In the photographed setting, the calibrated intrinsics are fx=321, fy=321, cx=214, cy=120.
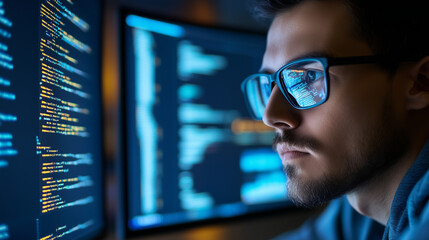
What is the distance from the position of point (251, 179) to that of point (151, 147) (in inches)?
12.2

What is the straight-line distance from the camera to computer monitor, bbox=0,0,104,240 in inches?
14.7

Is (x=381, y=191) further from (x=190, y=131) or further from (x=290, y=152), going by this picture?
(x=190, y=131)

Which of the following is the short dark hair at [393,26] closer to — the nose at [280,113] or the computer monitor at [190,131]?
the nose at [280,113]

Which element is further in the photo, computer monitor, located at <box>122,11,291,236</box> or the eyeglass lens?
computer monitor, located at <box>122,11,291,236</box>

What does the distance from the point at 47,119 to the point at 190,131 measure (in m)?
0.40

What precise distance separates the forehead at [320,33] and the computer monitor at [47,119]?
1.24ft

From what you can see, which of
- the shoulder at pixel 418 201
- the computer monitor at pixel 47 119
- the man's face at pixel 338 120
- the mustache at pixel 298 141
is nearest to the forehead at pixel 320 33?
the man's face at pixel 338 120

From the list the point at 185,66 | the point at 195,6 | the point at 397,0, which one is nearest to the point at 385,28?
the point at 397,0

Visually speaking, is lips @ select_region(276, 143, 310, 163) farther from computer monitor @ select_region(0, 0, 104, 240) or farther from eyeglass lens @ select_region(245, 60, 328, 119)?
computer monitor @ select_region(0, 0, 104, 240)

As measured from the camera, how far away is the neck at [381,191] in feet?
2.04

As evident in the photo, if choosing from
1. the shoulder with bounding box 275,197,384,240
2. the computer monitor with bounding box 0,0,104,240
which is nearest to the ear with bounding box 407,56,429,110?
the shoulder with bounding box 275,197,384,240

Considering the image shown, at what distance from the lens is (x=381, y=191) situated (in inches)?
25.4

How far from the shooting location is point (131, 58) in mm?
734

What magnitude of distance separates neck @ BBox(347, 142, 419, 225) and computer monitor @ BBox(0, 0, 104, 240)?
0.54 m
